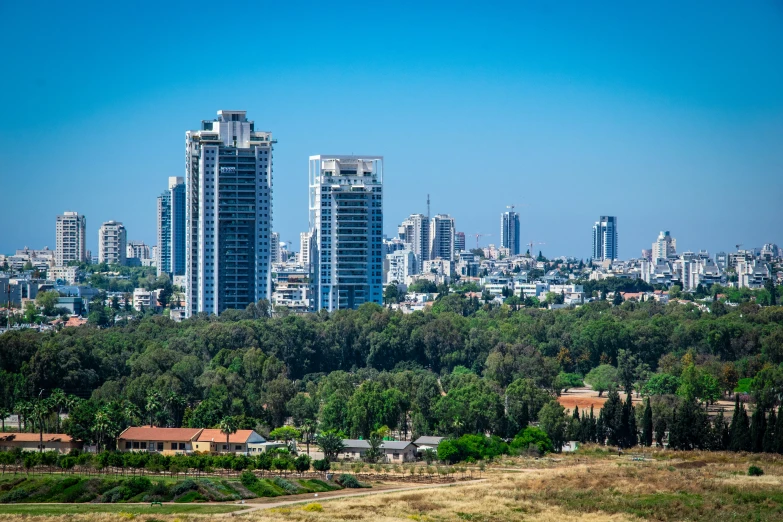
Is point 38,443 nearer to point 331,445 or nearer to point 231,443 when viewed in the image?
point 231,443

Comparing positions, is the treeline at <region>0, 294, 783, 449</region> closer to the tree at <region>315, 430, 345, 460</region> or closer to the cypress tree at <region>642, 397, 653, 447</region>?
the tree at <region>315, 430, 345, 460</region>

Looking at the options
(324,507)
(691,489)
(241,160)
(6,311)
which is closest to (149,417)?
(324,507)

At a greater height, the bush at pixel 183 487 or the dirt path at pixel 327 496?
the bush at pixel 183 487

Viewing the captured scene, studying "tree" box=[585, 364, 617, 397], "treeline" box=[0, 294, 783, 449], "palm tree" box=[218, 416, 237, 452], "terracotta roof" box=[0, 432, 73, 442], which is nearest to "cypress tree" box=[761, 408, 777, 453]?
"treeline" box=[0, 294, 783, 449]

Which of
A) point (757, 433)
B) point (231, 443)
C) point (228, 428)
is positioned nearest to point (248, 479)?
point (228, 428)

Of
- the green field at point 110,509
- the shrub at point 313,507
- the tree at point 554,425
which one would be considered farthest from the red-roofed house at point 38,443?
the tree at point 554,425

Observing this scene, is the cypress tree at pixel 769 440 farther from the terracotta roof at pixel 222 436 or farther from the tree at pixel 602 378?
the tree at pixel 602 378

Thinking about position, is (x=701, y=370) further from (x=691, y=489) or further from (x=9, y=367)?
(x=9, y=367)
